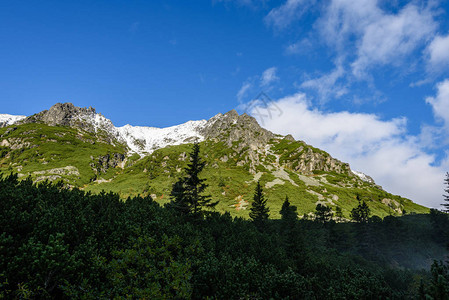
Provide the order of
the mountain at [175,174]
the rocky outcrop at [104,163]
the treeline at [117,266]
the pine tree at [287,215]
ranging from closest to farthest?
the treeline at [117,266]
the pine tree at [287,215]
the mountain at [175,174]
the rocky outcrop at [104,163]

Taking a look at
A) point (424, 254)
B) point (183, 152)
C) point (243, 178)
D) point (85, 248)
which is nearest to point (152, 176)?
point (183, 152)

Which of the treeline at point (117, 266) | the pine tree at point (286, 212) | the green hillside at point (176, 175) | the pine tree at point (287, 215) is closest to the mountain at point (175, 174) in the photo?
the green hillside at point (176, 175)

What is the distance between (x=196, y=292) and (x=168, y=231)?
18.7 ft

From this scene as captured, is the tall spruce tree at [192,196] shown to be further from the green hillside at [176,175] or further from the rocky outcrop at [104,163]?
the rocky outcrop at [104,163]

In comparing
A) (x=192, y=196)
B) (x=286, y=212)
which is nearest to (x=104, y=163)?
(x=286, y=212)

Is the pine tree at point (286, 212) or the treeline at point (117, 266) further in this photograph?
the pine tree at point (286, 212)

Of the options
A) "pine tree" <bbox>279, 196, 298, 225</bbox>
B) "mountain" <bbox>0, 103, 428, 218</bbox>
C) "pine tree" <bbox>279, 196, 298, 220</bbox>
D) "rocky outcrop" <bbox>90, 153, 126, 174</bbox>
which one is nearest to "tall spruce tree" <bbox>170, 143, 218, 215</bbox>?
"pine tree" <bbox>279, 196, 298, 225</bbox>

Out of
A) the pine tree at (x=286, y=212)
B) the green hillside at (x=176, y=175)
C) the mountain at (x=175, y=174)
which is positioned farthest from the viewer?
the mountain at (x=175, y=174)

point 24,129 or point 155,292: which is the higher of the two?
point 24,129

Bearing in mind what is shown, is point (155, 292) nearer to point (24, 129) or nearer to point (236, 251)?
point (236, 251)

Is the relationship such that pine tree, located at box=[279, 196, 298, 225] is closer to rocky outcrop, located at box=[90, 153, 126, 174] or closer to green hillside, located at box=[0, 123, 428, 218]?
green hillside, located at box=[0, 123, 428, 218]

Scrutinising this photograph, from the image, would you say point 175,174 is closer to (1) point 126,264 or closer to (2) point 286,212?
(2) point 286,212

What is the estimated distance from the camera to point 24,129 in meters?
190

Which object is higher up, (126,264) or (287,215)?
(287,215)
